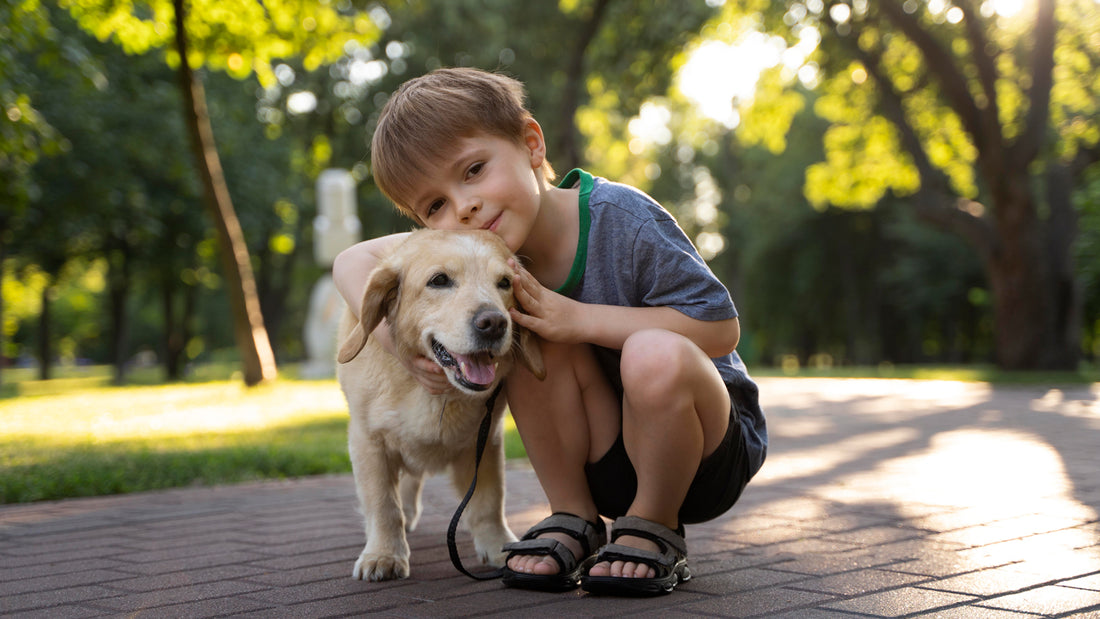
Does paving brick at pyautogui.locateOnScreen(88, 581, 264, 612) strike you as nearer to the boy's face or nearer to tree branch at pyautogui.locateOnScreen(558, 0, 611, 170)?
the boy's face

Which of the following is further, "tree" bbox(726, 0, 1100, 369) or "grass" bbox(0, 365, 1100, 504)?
"tree" bbox(726, 0, 1100, 369)

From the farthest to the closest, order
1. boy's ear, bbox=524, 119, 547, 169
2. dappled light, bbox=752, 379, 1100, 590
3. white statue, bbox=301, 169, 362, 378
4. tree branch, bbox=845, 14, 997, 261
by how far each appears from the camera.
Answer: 1. white statue, bbox=301, 169, 362, 378
2. tree branch, bbox=845, 14, 997, 261
3. dappled light, bbox=752, 379, 1100, 590
4. boy's ear, bbox=524, 119, 547, 169

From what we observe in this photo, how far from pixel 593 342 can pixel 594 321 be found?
3.4 inches

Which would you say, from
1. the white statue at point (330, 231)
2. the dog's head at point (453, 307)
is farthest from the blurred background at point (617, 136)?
the dog's head at point (453, 307)

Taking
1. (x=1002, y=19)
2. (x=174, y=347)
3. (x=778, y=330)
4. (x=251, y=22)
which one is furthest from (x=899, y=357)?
(x=251, y=22)

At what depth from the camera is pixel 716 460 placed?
10.2 ft

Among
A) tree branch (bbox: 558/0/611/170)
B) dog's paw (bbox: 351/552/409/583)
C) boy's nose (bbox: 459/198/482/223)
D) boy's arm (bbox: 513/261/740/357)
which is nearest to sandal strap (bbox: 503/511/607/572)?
dog's paw (bbox: 351/552/409/583)

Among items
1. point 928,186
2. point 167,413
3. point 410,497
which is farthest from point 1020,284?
point 410,497

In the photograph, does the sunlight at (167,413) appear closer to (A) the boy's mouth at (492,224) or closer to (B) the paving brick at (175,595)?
(B) the paving brick at (175,595)

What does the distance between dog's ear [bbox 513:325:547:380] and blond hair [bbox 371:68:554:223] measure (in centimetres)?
64

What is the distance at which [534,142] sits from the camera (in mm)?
3301

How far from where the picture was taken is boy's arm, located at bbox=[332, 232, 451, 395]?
309 cm

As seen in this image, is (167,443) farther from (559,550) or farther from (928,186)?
(928,186)

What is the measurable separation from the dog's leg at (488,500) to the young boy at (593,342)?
0.28 m
